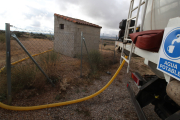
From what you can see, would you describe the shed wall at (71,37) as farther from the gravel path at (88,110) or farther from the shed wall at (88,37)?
the gravel path at (88,110)

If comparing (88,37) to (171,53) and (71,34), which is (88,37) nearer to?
(71,34)

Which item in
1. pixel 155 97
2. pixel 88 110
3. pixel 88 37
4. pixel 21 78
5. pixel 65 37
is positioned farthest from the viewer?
pixel 88 37

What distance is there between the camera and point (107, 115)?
2348 millimetres

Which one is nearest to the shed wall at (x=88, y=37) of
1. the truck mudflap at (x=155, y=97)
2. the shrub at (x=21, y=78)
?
the shrub at (x=21, y=78)

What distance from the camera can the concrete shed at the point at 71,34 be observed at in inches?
281

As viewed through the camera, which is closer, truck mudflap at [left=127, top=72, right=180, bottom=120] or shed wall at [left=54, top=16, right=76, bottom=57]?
truck mudflap at [left=127, top=72, right=180, bottom=120]

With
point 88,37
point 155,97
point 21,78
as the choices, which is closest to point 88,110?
point 155,97

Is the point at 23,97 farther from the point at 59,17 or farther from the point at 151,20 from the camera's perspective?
the point at 59,17

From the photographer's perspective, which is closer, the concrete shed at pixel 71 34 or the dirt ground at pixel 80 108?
the dirt ground at pixel 80 108

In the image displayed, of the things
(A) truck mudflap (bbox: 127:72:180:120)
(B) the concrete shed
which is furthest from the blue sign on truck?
(B) the concrete shed

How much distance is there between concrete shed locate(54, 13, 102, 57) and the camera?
281 inches

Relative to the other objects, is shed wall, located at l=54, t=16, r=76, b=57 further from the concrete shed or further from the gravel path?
the gravel path

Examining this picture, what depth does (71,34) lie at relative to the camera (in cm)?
715

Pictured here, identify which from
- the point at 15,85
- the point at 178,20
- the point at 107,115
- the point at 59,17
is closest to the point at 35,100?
the point at 15,85
